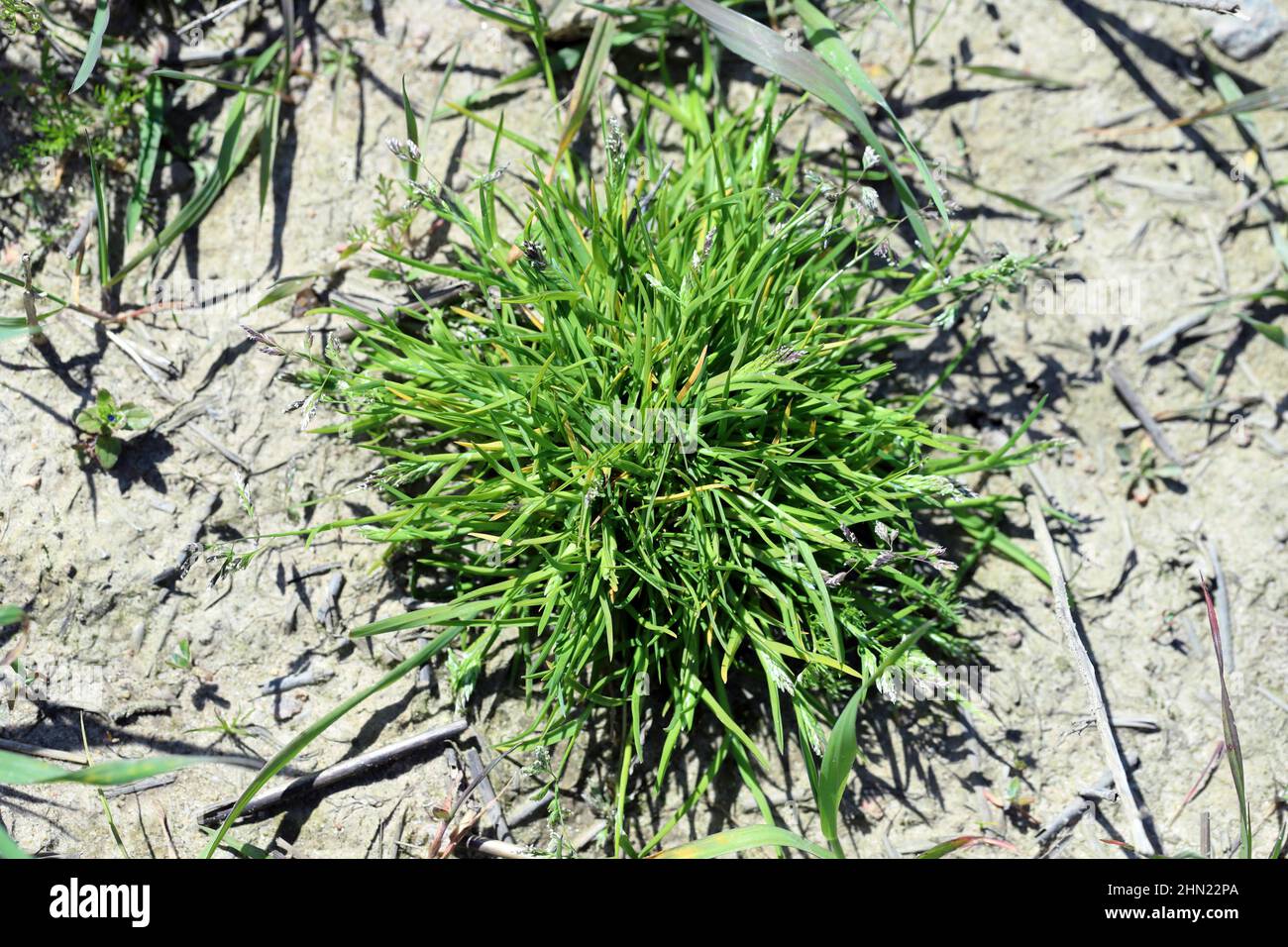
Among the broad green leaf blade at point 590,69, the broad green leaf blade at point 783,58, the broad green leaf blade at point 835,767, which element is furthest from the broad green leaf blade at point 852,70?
the broad green leaf blade at point 835,767

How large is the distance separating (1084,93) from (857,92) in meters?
0.84

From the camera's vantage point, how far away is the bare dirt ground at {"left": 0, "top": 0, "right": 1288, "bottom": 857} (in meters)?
2.66

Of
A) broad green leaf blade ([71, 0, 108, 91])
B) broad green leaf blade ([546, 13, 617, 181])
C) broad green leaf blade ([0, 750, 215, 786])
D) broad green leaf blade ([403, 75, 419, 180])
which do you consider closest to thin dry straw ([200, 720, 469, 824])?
broad green leaf blade ([0, 750, 215, 786])

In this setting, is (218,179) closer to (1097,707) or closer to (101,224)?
(101,224)

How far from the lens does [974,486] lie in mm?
2938

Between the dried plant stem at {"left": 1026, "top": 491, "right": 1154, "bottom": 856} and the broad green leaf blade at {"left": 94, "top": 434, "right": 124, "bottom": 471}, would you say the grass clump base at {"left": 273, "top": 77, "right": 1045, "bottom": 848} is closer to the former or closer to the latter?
the dried plant stem at {"left": 1026, "top": 491, "right": 1154, "bottom": 856}

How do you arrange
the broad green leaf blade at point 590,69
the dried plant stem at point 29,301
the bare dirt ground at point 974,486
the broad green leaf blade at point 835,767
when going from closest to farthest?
the broad green leaf blade at point 835,767
the dried plant stem at point 29,301
the bare dirt ground at point 974,486
the broad green leaf blade at point 590,69

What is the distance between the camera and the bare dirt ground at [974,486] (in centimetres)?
266

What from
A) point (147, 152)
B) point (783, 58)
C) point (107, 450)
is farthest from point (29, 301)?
point (783, 58)

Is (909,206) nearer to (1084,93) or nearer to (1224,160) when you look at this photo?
(1084,93)

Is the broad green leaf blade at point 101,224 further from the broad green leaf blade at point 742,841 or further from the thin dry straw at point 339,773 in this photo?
the broad green leaf blade at point 742,841

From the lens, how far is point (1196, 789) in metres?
2.75

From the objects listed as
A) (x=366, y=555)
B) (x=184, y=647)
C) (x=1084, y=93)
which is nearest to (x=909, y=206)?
(x=1084, y=93)
